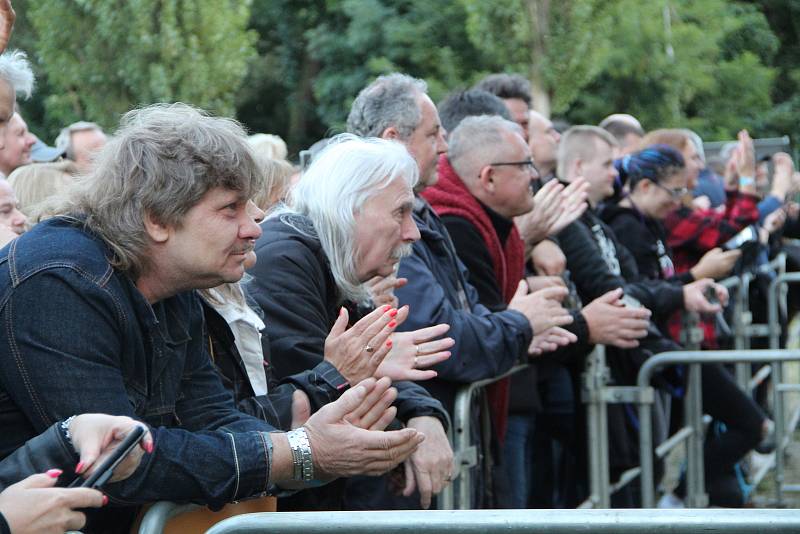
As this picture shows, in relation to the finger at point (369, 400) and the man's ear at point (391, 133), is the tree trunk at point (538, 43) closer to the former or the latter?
the man's ear at point (391, 133)

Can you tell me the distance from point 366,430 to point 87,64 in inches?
637

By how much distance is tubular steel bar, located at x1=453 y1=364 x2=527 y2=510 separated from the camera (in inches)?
165

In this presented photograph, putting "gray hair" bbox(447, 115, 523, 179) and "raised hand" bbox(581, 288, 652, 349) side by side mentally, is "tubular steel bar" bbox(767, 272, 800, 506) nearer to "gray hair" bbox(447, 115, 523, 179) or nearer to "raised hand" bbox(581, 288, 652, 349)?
"raised hand" bbox(581, 288, 652, 349)

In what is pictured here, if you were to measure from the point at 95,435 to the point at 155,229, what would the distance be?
0.57 metres

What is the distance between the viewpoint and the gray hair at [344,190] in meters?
3.73

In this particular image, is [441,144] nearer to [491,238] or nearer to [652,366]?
[491,238]

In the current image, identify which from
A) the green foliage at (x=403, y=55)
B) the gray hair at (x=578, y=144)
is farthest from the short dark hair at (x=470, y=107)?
the green foliage at (x=403, y=55)

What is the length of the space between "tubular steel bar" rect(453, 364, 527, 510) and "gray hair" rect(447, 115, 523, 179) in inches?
42.1

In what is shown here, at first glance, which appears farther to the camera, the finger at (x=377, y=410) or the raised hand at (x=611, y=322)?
the raised hand at (x=611, y=322)

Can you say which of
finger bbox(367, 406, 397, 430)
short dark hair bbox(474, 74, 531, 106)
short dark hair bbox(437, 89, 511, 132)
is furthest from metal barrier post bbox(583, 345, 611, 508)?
finger bbox(367, 406, 397, 430)

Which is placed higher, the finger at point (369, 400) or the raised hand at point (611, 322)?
the finger at point (369, 400)

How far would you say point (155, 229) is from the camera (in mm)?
2777

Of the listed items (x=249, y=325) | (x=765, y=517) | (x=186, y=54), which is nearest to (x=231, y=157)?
(x=249, y=325)

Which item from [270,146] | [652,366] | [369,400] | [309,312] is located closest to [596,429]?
[652,366]
